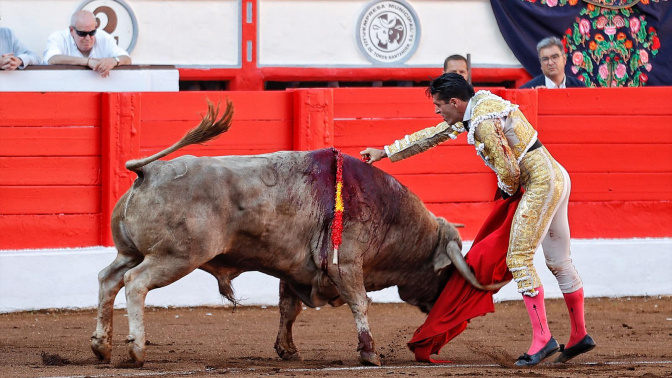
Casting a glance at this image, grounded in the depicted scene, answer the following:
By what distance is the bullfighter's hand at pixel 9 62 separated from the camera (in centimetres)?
733

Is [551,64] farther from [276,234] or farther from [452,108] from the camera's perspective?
[276,234]

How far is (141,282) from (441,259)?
4.77ft

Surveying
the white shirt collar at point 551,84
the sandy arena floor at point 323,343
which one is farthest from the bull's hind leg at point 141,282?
the white shirt collar at point 551,84

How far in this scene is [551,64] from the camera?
7.88 metres

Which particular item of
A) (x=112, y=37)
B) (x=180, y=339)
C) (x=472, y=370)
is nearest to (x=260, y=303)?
(x=180, y=339)

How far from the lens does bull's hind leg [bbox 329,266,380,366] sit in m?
5.14

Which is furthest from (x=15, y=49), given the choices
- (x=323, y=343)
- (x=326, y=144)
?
(x=323, y=343)

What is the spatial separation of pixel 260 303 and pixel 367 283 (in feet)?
7.28

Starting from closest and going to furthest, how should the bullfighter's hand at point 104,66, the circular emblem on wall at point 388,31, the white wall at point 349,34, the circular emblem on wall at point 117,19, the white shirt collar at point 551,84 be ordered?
the bullfighter's hand at point 104,66, the white shirt collar at point 551,84, the circular emblem on wall at point 117,19, the white wall at point 349,34, the circular emblem on wall at point 388,31

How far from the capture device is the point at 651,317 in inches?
285

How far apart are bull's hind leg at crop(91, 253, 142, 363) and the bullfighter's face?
145cm

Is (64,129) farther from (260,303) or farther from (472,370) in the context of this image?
→ (472,370)

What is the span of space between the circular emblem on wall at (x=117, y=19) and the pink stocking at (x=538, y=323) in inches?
169

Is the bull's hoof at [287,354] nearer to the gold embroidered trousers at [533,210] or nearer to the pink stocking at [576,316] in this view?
the gold embroidered trousers at [533,210]
